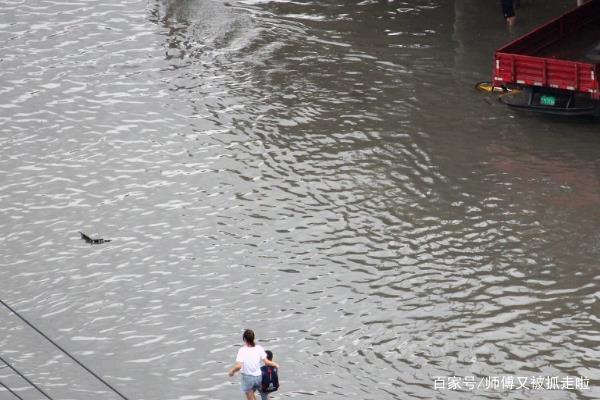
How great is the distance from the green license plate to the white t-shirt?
13507mm

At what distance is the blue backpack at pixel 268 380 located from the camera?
1529cm

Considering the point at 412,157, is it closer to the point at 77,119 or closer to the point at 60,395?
the point at 77,119

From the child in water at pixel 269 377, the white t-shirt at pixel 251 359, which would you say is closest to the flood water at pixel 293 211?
the child in water at pixel 269 377

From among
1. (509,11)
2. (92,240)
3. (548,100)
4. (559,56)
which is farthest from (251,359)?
(509,11)

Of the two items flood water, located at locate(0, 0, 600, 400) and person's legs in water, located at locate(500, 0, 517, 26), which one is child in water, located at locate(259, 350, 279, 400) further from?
person's legs in water, located at locate(500, 0, 517, 26)

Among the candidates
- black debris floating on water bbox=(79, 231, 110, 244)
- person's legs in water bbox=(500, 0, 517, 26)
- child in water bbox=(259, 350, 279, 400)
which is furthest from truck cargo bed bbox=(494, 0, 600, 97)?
child in water bbox=(259, 350, 279, 400)

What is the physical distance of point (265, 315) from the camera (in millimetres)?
18766

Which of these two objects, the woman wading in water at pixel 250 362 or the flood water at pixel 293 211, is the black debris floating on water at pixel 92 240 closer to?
the flood water at pixel 293 211

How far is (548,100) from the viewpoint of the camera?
26.3m


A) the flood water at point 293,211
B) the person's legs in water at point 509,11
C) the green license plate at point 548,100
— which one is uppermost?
the person's legs in water at point 509,11

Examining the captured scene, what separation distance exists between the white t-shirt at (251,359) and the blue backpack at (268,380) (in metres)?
0.11

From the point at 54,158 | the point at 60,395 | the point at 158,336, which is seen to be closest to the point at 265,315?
the point at 158,336

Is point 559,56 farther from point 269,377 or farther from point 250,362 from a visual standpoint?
point 250,362

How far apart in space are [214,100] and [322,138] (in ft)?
12.9
